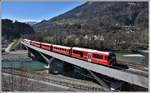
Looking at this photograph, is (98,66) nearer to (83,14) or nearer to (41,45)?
(41,45)

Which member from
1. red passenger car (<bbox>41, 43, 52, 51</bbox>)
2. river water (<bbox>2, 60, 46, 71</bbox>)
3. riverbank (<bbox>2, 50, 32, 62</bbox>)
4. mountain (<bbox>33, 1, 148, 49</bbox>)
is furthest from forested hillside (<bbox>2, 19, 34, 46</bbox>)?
riverbank (<bbox>2, 50, 32, 62</bbox>)

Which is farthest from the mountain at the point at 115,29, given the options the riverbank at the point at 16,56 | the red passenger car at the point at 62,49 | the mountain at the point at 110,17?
the riverbank at the point at 16,56

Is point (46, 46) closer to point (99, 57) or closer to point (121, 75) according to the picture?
point (99, 57)

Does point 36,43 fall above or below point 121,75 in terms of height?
above

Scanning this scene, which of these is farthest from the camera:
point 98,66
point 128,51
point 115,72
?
point 128,51

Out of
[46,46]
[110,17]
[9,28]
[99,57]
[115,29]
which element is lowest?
[99,57]

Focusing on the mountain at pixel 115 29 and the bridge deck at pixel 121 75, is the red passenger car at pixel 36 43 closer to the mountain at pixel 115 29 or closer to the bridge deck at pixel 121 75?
the mountain at pixel 115 29

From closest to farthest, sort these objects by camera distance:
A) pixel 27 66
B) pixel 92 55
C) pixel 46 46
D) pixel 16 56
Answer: pixel 92 55 → pixel 46 46 → pixel 27 66 → pixel 16 56

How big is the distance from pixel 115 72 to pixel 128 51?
5.56 m

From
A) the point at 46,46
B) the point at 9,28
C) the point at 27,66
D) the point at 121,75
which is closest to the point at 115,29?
the point at 46,46

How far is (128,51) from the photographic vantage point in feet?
33.7

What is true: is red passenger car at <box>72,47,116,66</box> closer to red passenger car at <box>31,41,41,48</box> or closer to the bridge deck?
the bridge deck

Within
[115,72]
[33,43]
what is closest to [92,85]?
[115,72]

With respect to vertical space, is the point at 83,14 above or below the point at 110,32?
above
